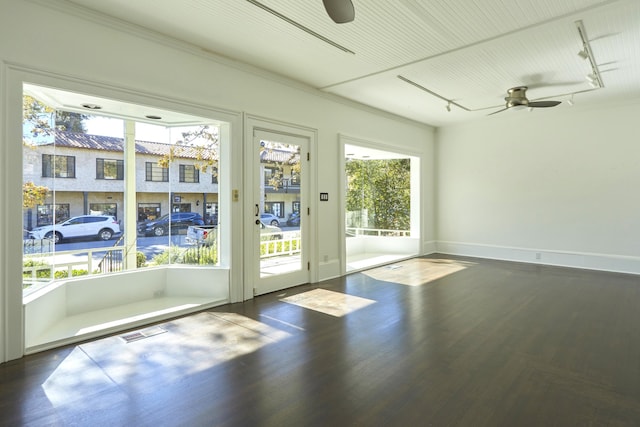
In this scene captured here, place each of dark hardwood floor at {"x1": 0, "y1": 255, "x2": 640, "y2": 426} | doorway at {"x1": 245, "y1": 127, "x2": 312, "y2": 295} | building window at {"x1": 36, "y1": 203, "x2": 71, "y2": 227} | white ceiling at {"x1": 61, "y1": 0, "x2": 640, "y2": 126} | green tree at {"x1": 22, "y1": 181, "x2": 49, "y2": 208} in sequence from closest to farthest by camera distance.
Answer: dark hardwood floor at {"x1": 0, "y1": 255, "x2": 640, "y2": 426}, white ceiling at {"x1": 61, "y1": 0, "x2": 640, "y2": 126}, green tree at {"x1": 22, "y1": 181, "x2": 49, "y2": 208}, building window at {"x1": 36, "y1": 203, "x2": 71, "y2": 227}, doorway at {"x1": 245, "y1": 127, "x2": 312, "y2": 295}

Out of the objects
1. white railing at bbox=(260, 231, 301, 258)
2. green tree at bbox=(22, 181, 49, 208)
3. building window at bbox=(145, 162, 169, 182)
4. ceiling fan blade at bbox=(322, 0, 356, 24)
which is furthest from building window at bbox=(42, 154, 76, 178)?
ceiling fan blade at bbox=(322, 0, 356, 24)

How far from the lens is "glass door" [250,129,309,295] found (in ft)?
15.3

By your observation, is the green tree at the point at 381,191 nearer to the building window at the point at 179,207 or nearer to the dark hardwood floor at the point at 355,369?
the dark hardwood floor at the point at 355,369

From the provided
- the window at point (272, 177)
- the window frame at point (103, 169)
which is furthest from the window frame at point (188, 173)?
the window at point (272, 177)

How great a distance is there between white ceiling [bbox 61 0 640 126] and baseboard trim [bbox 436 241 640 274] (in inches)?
111

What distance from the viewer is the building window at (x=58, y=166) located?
3.85 metres

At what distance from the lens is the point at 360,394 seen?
7.47 feet

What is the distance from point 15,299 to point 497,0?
4792mm

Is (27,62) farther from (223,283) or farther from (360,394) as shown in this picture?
(360,394)

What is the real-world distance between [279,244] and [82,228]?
250 cm

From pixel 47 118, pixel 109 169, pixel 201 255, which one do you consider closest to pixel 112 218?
pixel 109 169

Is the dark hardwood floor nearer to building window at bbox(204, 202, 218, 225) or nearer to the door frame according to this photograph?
the door frame

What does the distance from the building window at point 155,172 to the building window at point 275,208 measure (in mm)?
1495

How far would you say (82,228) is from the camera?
4.34m
